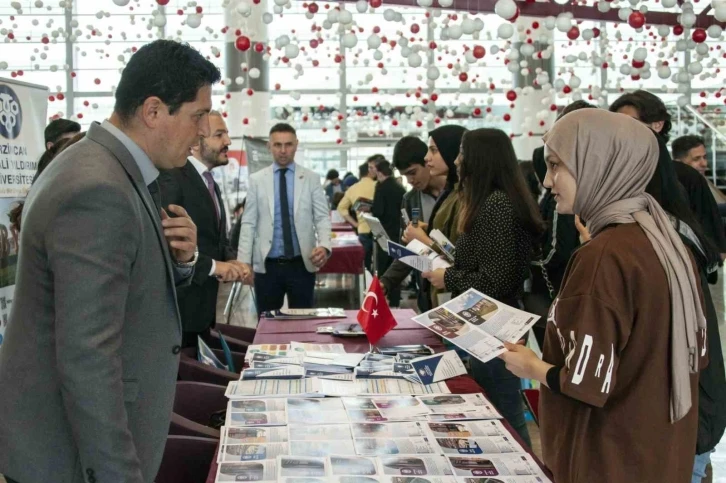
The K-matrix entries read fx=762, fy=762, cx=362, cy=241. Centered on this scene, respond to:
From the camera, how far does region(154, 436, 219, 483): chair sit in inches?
78.1

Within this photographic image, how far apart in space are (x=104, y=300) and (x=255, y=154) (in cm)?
839

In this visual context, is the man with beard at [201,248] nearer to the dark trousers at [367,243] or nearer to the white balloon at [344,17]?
the white balloon at [344,17]

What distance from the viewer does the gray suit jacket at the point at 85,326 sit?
3.90 ft

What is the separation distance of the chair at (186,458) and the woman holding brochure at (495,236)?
110cm

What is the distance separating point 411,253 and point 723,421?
54.3 inches

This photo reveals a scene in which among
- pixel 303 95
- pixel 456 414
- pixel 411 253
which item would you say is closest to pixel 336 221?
pixel 303 95

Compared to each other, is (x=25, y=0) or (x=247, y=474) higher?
(x=25, y=0)

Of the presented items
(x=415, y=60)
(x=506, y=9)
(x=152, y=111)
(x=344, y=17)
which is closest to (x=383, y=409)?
(x=152, y=111)

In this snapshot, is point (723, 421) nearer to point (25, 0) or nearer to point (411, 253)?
point (411, 253)

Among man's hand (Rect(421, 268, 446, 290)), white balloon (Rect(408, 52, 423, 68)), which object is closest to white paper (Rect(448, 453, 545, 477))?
man's hand (Rect(421, 268, 446, 290))

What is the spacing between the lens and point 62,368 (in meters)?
1.20

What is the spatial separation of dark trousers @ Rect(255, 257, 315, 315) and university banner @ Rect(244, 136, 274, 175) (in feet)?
15.3

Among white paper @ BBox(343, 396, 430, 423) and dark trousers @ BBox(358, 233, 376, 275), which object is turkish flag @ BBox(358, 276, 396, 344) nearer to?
white paper @ BBox(343, 396, 430, 423)

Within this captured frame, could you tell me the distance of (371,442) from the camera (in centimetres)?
186
